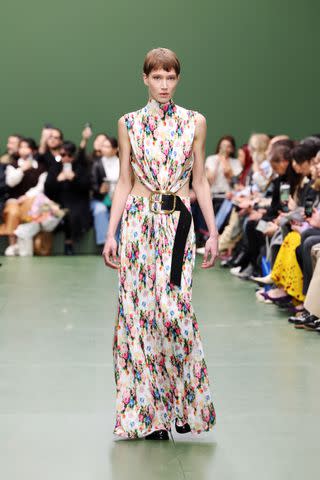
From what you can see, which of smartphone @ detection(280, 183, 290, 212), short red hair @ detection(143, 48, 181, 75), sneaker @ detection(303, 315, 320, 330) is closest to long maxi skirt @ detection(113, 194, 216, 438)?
short red hair @ detection(143, 48, 181, 75)

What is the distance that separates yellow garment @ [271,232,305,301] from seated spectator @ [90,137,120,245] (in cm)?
437

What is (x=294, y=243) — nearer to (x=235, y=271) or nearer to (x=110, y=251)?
(x=235, y=271)

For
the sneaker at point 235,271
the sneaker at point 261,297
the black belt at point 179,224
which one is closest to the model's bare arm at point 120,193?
the black belt at point 179,224

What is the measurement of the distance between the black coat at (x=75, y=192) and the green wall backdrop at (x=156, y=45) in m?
1.45

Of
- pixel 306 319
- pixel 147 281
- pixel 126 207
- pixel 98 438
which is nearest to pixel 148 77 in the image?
pixel 126 207

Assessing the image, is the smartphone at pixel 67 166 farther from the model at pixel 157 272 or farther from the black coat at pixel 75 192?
the model at pixel 157 272

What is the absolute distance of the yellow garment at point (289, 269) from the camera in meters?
7.20

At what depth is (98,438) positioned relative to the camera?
412 centimetres

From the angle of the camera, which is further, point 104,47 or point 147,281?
point 104,47

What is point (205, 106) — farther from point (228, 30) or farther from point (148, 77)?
point (148, 77)

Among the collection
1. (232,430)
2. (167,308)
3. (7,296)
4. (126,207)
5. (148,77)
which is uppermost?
(148,77)

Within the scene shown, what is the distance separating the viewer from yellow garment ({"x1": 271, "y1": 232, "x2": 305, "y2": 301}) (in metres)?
7.20

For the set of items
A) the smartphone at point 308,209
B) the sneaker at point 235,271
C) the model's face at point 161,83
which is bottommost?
the sneaker at point 235,271

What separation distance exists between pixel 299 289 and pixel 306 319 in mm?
517
